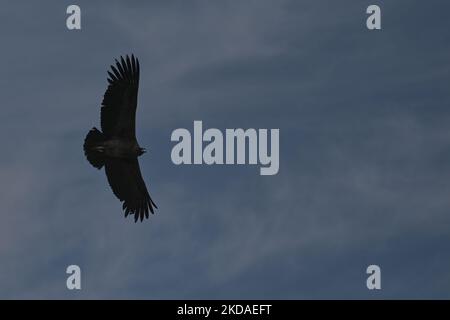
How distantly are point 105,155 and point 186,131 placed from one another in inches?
150

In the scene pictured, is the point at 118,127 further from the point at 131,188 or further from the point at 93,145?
the point at 131,188

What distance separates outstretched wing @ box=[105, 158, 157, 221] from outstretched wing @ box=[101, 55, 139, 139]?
1741 mm

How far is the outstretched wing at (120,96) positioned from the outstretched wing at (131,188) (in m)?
1.74

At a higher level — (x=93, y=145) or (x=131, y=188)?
(x=93, y=145)

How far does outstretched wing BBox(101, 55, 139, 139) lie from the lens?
33.7 metres

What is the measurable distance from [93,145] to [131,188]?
266 cm

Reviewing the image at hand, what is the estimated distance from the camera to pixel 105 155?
34.1 meters

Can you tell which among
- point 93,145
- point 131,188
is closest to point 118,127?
point 93,145

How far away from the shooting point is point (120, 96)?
3372 centimetres

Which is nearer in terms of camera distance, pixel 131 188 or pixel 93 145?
pixel 93 145
